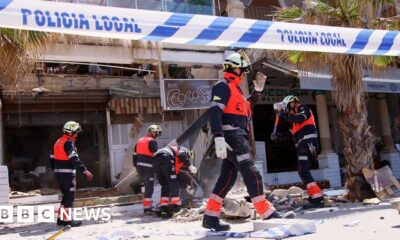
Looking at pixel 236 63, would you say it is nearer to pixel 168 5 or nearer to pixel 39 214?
pixel 39 214

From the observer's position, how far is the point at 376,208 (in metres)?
7.06

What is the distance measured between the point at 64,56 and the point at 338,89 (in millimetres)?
6358

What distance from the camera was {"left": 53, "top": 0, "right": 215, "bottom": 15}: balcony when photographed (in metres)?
11.9

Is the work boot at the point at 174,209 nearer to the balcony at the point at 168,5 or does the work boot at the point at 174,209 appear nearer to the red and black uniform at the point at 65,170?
the red and black uniform at the point at 65,170

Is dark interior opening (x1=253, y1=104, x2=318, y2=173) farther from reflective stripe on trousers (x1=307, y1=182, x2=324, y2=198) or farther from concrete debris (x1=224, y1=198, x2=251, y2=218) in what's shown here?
concrete debris (x1=224, y1=198, x2=251, y2=218)

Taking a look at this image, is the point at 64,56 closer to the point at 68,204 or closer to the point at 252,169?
the point at 68,204

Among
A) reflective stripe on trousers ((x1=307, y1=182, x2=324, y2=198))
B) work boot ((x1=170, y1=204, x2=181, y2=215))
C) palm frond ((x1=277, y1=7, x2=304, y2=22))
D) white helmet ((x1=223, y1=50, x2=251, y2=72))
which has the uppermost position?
palm frond ((x1=277, y1=7, x2=304, y2=22))

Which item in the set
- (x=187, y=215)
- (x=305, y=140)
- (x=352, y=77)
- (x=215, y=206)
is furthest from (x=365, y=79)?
(x=215, y=206)

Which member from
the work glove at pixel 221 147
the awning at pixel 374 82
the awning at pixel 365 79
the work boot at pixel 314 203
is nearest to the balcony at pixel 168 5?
the awning at pixel 365 79

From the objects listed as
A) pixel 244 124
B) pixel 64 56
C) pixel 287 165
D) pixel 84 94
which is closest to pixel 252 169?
pixel 244 124

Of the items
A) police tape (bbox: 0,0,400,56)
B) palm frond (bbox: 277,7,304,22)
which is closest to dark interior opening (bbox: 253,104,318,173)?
palm frond (bbox: 277,7,304,22)

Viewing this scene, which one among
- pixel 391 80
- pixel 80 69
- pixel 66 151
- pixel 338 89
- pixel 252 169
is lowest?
pixel 252 169

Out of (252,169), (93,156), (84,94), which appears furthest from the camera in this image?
(93,156)

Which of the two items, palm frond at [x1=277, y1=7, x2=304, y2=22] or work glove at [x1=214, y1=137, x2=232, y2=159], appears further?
palm frond at [x1=277, y1=7, x2=304, y2=22]
